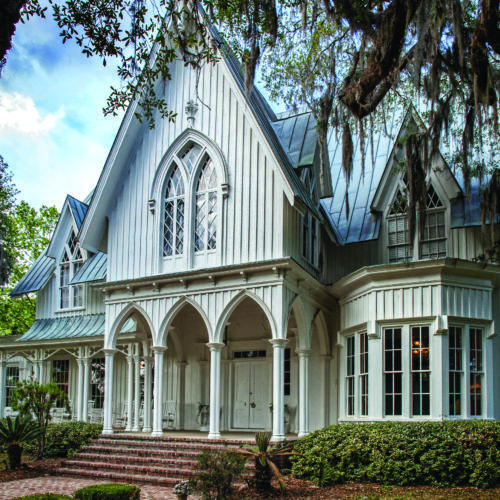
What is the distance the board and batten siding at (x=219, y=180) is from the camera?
48.4ft

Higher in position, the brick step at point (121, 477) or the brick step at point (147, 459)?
the brick step at point (147, 459)

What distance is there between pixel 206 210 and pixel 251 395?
598 centimetres

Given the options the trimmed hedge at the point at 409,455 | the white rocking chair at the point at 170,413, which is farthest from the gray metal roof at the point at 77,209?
the trimmed hedge at the point at 409,455

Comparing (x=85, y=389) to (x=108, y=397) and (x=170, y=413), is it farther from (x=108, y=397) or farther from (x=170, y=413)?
(x=108, y=397)

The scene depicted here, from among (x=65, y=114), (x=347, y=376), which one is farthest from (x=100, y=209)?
(x=65, y=114)

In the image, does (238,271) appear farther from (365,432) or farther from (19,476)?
(19,476)

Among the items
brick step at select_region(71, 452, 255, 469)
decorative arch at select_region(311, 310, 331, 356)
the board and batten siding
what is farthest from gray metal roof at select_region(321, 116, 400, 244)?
brick step at select_region(71, 452, 255, 469)

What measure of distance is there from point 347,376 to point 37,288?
1358 centimetres

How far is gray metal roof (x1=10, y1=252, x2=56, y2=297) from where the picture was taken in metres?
23.5

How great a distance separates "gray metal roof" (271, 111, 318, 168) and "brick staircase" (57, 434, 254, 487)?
24.2ft

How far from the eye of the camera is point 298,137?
1670 cm

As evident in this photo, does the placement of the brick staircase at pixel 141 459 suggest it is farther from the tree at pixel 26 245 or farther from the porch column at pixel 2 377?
the tree at pixel 26 245

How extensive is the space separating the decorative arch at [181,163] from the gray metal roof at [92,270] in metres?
5.55

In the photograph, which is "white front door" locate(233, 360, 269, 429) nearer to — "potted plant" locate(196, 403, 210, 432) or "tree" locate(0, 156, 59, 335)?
"potted plant" locate(196, 403, 210, 432)
